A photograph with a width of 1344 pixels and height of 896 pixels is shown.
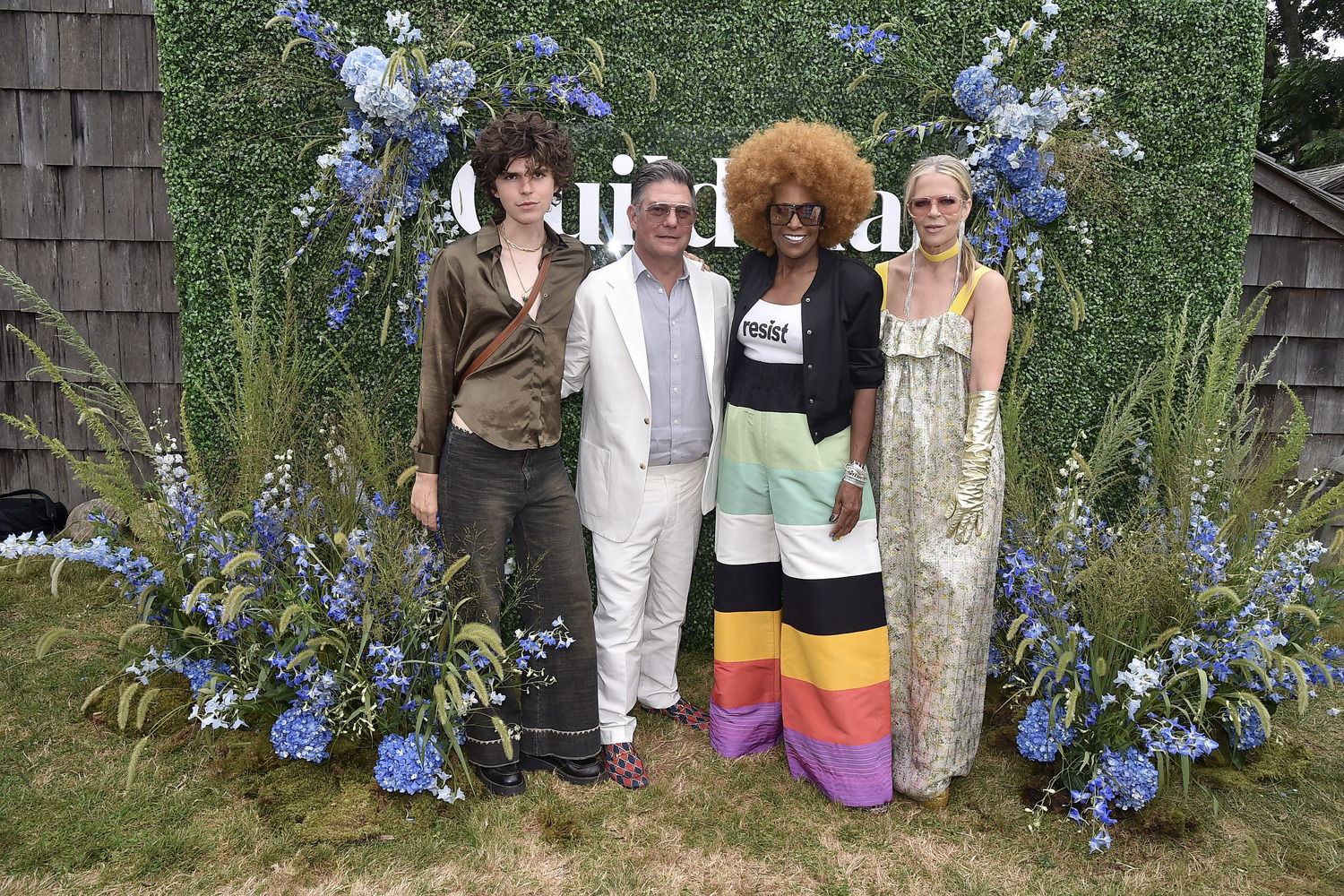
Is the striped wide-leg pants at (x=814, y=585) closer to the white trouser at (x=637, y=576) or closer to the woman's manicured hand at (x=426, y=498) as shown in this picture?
the white trouser at (x=637, y=576)

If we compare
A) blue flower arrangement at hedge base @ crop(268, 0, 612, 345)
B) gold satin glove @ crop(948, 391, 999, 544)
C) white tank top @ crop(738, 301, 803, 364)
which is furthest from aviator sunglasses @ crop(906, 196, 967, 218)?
blue flower arrangement at hedge base @ crop(268, 0, 612, 345)

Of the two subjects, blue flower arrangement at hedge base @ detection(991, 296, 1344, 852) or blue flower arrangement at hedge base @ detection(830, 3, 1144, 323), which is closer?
blue flower arrangement at hedge base @ detection(991, 296, 1344, 852)

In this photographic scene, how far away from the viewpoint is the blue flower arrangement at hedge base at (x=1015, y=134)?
3.27 metres

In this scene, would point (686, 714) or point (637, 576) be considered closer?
point (637, 576)

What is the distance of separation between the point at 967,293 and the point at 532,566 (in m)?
1.70

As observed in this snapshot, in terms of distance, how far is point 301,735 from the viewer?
2.59 m

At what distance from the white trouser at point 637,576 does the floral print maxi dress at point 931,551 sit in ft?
2.28

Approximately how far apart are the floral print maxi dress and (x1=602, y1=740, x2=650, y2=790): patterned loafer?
887 mm

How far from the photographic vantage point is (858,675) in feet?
8.56

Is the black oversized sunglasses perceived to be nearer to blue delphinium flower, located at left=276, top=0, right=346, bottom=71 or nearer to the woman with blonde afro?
the woman with blonde afro

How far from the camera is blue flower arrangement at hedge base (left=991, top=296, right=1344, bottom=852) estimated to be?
2.57m

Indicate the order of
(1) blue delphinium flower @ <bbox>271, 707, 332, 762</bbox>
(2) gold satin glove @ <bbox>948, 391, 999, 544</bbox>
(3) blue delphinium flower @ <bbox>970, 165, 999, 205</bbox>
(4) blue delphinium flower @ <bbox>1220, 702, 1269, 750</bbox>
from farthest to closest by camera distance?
(3) blue delphinium flower @ <bbox>970, 165, 999, 205</bbox>
(4) blue delphinium flower @ <bbox>1220, 702, 1269, 750</bbox>
(1) blue delphinium flower @ <bbox>271, 707, 332, 762</bbox>
(2) gold satin glove @ <bbox>948, 391, 999, 544</bbox>

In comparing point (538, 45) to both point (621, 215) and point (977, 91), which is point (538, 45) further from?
point (977, 91)

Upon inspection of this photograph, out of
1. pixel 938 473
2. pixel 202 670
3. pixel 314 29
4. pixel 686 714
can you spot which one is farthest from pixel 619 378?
pixel 314 29
